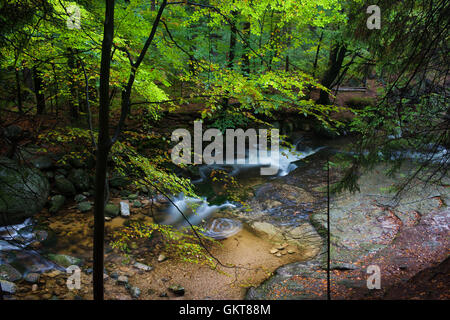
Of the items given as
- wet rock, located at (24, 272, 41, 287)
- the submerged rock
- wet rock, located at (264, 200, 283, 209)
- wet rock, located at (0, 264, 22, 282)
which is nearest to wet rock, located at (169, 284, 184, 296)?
wet rock, located at (24, 272, 41, 287)

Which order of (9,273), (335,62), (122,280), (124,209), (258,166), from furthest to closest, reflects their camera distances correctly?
(335,62) → (258,166) → (124,209) → (122,280) → (9,273)

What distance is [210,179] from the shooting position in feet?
35.2

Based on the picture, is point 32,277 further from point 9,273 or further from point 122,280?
point 122,280

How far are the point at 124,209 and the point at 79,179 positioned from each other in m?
2.02

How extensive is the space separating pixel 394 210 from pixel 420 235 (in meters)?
1.29

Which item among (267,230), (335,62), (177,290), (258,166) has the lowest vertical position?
(177,290)

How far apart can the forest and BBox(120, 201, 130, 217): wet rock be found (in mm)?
39

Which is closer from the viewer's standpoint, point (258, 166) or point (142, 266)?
point (142, 266)

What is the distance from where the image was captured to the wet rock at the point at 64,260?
557 centimetres

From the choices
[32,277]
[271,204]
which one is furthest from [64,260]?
[271,204]

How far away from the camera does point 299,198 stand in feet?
30.8
